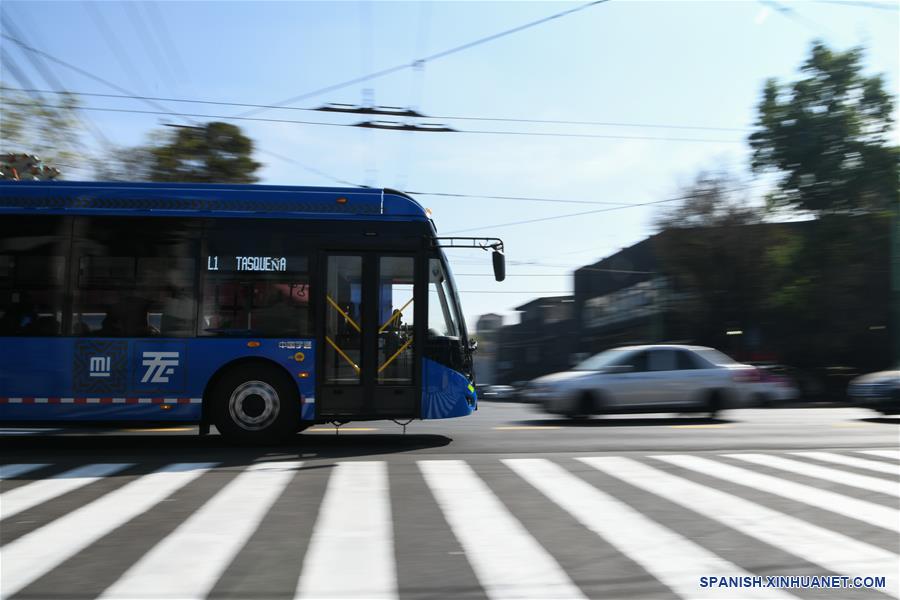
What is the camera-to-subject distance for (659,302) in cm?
4575

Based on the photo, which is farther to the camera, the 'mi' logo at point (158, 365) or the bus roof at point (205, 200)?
the bus roof at point (205, 200)

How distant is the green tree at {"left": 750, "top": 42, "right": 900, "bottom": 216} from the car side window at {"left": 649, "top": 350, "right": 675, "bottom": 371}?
2862 cm

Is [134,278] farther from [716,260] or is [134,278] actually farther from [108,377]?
[716,260]

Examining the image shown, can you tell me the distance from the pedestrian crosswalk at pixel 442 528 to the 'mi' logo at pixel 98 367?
165cm

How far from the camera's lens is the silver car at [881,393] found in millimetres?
17141

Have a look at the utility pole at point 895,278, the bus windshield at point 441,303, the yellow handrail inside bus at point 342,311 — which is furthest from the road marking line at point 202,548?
the utility pole at point 895,278

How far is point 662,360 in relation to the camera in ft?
53.9

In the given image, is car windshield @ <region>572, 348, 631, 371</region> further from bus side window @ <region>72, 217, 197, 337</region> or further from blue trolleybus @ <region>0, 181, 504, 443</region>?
bus side window @ <region>72, 217, 197, 337</region>

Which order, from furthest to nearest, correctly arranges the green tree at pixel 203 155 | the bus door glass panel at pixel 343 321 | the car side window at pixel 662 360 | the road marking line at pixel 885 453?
the green tree at pixel 203 155 → the car side window at pixel 662 360 → the bus door glass panel at pixel 343 321 → the road marking line at pixel 885 453

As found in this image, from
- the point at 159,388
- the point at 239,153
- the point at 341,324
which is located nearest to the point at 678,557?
the point at 341,324

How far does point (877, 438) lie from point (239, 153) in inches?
802

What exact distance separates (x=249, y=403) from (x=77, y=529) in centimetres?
500

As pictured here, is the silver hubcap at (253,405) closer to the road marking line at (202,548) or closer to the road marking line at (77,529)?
the road marking line at (77,529)

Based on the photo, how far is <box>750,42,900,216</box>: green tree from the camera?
40.5 metres
